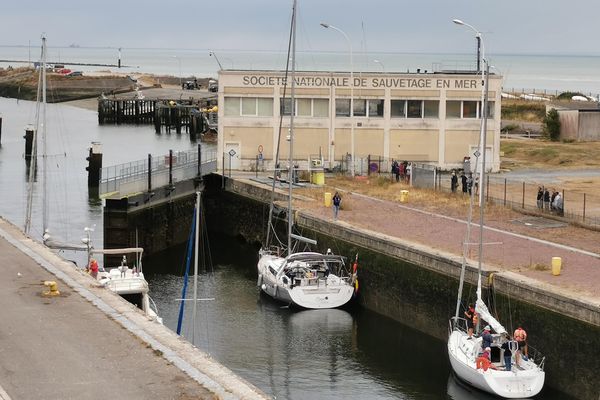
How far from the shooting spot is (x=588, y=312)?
34.0 metres

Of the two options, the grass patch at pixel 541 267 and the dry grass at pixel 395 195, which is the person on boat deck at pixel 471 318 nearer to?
the grass patch at pixel 541 267

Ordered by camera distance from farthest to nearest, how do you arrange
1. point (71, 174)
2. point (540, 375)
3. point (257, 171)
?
point (71, 174) → point (257, 171) → point (540, 375)

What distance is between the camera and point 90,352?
89.2 feet

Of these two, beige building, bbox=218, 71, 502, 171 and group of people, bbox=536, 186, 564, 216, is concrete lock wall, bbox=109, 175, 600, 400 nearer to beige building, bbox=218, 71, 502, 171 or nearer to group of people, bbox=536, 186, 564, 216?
beige building, bbox=218, 71, 502, 171

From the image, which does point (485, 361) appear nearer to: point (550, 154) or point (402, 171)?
point (402, 171)

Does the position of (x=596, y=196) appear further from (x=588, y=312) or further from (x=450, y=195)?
(x=588, y=312)

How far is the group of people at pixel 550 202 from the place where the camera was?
51.0m

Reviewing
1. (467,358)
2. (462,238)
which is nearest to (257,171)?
(462,238)

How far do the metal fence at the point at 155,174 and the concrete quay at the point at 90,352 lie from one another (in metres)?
22.1

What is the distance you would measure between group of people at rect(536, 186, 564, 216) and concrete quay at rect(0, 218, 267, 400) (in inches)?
915

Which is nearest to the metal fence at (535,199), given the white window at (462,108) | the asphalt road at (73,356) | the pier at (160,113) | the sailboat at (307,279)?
the white window at (462,108)

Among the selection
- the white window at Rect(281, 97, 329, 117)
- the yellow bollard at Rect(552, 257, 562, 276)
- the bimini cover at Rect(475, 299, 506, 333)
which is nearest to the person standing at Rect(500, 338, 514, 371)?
the bimini cover at Rect(475, 299, 506, 333)

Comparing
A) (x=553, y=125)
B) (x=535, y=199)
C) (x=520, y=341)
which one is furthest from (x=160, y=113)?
(x=520, y=341)

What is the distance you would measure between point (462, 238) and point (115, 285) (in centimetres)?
1381
